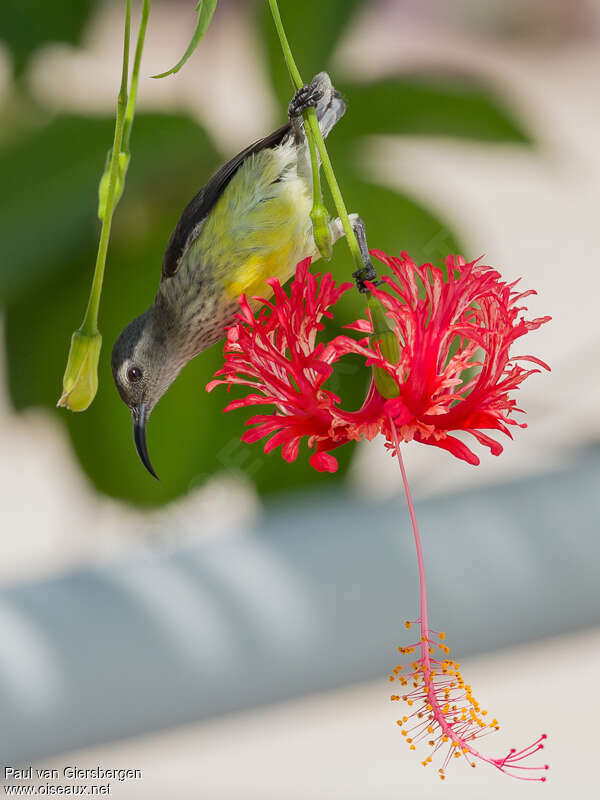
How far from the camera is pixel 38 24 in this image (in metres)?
0.66

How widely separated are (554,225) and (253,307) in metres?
1.94

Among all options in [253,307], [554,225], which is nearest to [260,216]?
[253,307]

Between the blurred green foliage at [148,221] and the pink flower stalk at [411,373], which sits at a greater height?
the blurred green foliage at [148,221]

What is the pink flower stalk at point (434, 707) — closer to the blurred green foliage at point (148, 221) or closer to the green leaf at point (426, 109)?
the blurred green foliage at point (148, 221)

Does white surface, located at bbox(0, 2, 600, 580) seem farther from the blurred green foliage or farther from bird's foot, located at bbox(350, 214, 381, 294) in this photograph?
bird's foot, located at bbox(350, 214, 381, 294)

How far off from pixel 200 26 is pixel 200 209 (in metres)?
0.05

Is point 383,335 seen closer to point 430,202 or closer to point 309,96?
point 309,96

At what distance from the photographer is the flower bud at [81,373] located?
0.19 metres

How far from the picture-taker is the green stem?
18cm

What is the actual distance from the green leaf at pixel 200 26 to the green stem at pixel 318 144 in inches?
0.4

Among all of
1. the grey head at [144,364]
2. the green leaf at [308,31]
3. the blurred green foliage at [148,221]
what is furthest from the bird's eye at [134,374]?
the green leaf at [308,31]

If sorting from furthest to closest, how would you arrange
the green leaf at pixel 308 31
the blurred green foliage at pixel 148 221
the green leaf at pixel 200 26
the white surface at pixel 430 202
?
the white surface at pixel 430 202
the green leaf at pixel 308 31
the blurred green foliage at pixel 148 221
the green leaf at pixel 200 26

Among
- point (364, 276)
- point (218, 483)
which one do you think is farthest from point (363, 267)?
point (218, 483)

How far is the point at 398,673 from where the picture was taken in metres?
0.23
